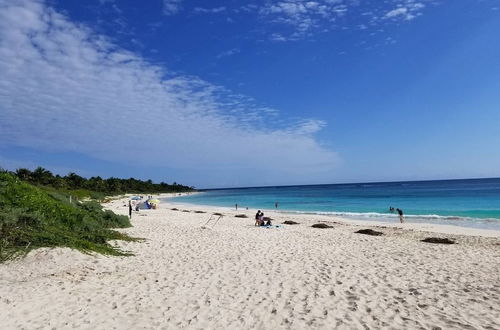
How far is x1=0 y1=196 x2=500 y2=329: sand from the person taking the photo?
6.32 metres

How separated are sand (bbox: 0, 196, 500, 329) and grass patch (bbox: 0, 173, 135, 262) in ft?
1.86

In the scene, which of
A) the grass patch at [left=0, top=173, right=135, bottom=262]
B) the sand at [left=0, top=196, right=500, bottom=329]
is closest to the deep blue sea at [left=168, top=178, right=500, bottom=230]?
the sand at [left=0, top=196, right=500, bottom=329]

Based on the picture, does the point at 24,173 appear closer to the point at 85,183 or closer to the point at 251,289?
the point at 85,183

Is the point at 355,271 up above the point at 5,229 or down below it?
below

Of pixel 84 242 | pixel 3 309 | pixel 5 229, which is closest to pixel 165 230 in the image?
pixel 84 242

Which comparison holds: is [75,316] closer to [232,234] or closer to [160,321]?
[160,321]

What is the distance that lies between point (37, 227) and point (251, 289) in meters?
7.89

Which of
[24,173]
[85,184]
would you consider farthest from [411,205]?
[85,184]

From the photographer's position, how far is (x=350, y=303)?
7.18m

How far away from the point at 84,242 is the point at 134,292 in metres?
4.55

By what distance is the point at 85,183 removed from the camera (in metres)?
88.6

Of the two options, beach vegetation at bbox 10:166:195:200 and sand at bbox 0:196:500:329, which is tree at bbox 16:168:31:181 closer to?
beach vegetation at bbox 10:166:195:200

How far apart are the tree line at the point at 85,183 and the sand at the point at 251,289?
1052 centimetres

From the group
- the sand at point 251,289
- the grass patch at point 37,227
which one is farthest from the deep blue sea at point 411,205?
the grass patch at point 37,227
